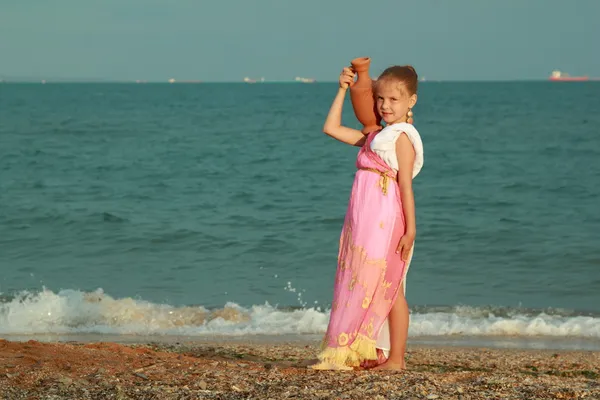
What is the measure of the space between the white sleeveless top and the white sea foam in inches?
162

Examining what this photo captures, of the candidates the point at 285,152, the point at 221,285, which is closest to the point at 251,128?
the point at 285,152

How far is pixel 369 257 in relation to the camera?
15.7 ft

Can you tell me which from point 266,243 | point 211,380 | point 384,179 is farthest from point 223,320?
point 384,179

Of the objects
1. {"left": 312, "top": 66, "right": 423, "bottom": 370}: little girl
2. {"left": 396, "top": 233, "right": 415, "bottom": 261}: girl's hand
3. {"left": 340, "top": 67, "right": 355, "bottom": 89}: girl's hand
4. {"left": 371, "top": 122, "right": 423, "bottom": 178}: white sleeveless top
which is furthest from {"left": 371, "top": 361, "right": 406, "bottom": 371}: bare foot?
Answer: {"left": 340, "top": 67, "right": 355, "bottom": 89}: girl's hand

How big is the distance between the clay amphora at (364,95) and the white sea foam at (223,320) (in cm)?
405

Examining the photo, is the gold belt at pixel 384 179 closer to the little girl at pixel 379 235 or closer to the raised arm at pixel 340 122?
→ the little girl at pixel 379 235

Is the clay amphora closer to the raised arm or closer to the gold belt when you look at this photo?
the raised arm

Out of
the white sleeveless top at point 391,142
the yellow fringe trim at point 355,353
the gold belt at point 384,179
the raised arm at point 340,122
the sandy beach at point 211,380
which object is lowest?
the sandy beach at point 211,380

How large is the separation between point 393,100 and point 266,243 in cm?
848

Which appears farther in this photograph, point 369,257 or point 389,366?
point 389,366

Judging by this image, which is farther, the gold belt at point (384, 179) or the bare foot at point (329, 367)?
the bare foot at point (329, 367)

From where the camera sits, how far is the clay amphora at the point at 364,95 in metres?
4.88

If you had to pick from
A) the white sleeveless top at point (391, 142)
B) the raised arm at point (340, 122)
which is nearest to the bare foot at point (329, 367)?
the white sleeveless top at point (391, 142)

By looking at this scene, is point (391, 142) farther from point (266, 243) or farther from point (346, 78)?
point (266, 243)
